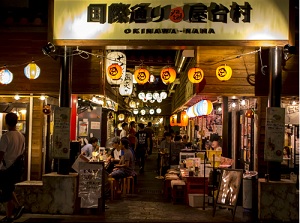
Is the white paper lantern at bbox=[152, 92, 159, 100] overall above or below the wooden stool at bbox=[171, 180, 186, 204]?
above

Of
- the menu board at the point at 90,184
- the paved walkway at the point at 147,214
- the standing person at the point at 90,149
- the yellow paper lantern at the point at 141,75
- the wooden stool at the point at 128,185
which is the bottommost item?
the paved walkway at the point at 147,214

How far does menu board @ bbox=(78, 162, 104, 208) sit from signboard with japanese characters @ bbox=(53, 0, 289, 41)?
386 centimetres

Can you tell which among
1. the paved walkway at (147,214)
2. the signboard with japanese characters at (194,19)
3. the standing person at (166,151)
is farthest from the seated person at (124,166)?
the signboard with japanese characters at (194,19)

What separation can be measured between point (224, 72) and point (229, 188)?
11.8 feet

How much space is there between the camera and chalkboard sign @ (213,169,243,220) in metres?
11.5

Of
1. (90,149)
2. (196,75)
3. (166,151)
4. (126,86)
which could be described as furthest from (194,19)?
(166,151)

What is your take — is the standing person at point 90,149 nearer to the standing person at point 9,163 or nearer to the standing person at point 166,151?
the standing person at point 166,151

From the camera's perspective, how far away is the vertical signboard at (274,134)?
11.0m

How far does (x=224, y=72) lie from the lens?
1255 centimetres

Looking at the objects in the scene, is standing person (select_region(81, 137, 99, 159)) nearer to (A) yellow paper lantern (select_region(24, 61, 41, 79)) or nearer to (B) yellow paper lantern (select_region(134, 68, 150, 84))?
(B) yellow paper lantern (select_region(134, 68, 150, 84))

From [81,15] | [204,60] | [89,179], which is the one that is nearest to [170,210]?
[89,179]

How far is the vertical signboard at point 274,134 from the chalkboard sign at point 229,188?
1.10 metres

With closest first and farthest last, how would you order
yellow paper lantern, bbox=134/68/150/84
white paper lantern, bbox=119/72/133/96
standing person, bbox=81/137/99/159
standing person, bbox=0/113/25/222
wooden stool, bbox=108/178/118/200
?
standing person, bbox=0/113/25/222 < wooden stool, bbox=108/178/118/200 < yellow paper lantern, bbox=134/68/150/84 < standing person, bbox=81/137/99/159 < white paper lantern, bbox=119/72/133/96

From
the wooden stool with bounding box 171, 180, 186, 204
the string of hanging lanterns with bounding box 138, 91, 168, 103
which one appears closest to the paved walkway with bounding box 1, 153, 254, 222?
the wooden stool with bounding box 171, 180, 186, 204
